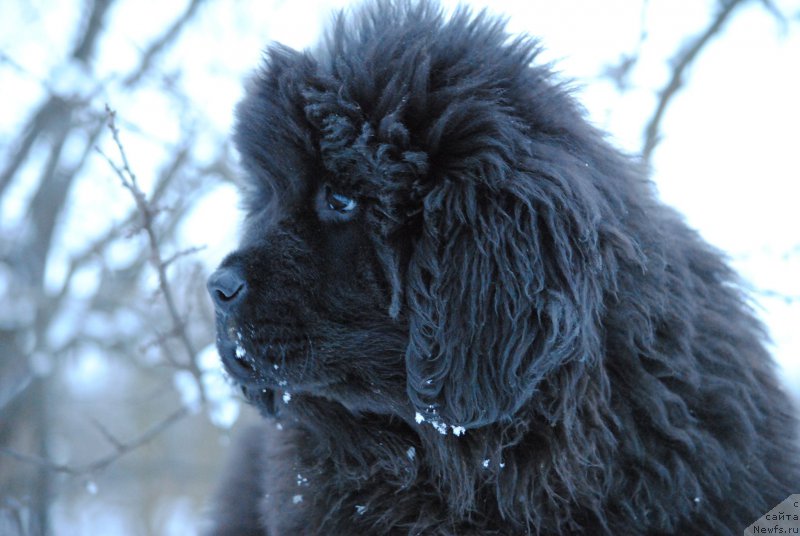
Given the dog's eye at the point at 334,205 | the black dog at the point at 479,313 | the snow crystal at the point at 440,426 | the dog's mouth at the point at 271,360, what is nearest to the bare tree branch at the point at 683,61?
the black dog at the point at 479,313

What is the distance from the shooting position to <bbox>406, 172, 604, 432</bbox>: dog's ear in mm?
2355

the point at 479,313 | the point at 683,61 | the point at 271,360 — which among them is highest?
the point at 683,61

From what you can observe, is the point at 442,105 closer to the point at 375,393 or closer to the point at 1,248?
the point at 375,393

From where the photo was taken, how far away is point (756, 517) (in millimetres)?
2512

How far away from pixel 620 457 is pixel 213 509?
91.2 inches

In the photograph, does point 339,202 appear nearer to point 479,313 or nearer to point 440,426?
point 479,313

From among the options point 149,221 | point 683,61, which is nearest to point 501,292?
point 149,221

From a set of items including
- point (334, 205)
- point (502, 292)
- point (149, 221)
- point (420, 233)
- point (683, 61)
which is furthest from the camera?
point (683, 61)

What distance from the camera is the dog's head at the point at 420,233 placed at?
2.38 metres

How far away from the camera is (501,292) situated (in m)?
2.39

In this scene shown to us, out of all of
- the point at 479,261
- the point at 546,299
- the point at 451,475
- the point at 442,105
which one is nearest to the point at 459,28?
the point at 442,105

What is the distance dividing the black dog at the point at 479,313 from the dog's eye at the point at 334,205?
0.04ft

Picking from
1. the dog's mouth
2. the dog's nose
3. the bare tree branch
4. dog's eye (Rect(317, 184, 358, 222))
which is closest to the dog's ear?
dog's eye (Rect(317, 184, 358, 222))

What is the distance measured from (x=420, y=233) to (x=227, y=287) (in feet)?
2.34
